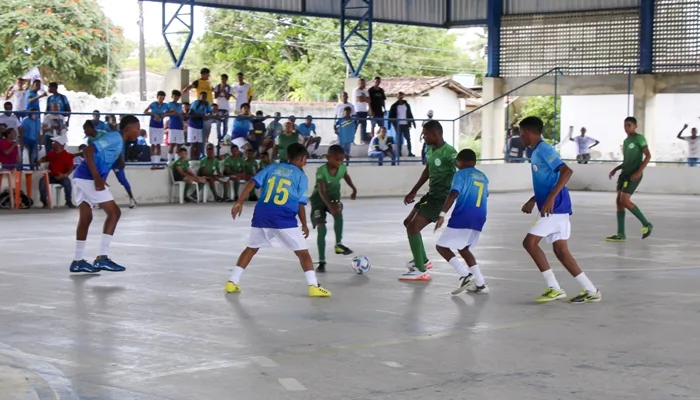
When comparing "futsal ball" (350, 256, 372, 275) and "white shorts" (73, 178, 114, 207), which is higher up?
"white shorts" (73, 178, 114, 207)

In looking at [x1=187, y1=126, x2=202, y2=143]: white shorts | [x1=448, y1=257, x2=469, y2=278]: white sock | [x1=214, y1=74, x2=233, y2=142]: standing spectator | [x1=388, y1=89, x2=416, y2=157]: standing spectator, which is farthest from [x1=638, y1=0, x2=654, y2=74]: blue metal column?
[x1=448, y1=257, x2=469, y2=278]: white sock

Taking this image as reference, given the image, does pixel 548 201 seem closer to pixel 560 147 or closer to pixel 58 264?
pixel 58 264

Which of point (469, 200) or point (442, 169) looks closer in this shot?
point (469, 200)

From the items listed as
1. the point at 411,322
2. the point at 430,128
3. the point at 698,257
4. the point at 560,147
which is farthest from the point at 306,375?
the point at 560,147

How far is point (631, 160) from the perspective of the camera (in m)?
17.9

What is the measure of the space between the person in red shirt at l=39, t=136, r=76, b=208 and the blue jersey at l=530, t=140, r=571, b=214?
15.5m

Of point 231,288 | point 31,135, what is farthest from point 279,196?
point 31,135

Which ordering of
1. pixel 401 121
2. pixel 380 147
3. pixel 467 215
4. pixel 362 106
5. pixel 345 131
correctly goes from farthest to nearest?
1. pixel 362 106
2. pixel 380 147
3. pixel 401 121
4. pixel 345 131
5. pixel 467 215

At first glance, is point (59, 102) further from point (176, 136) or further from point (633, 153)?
point (633, 153)

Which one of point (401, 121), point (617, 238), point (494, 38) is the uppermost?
point (494, 38)

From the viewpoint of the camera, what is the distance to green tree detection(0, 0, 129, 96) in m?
53.7

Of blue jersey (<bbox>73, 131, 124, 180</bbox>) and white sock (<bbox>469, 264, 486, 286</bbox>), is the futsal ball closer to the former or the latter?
white sock (<bbox>469, 264, 486, 286</bbox>)

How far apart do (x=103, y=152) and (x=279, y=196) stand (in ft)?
10.2

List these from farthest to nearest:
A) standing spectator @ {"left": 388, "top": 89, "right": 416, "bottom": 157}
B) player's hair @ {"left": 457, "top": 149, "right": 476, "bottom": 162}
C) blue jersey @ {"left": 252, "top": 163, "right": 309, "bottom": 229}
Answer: standing spectator @ {"left": 388, "top": 89, "right": 416, "bottom": 157} → player's hair @ {"left": 457, "top": 149, "right": 476, "bottom": 162} → blue jersey @ {"left": 252, "top": 163, "right": 309, "bottom": 229}
